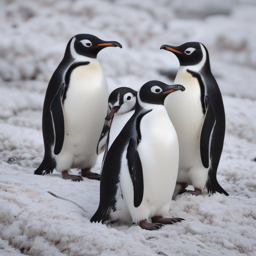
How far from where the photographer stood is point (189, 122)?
213cm

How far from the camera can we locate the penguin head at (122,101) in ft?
6.79

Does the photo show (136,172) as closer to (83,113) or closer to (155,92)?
(155,92)

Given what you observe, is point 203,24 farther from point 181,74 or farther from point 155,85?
point 155,85

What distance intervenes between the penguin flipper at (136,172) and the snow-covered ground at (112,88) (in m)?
0.15

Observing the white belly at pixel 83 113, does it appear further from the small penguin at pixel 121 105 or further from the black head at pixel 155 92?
the black head at pixel 155 92

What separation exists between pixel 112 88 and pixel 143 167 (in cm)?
333

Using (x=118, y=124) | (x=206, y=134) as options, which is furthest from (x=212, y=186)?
(x=118, y=124)

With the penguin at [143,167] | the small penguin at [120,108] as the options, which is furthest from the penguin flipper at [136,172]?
the small penguin at [120,108]

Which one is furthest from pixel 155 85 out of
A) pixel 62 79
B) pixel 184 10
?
pixel 184 10

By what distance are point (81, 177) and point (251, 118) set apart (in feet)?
8.43

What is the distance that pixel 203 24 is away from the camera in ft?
23.6

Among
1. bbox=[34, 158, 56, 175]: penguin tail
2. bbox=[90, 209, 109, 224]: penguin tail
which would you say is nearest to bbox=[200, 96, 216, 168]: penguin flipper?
bbox=[90, 209, 109, 224]: penguin tail

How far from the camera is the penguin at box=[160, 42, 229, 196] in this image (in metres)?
2.12

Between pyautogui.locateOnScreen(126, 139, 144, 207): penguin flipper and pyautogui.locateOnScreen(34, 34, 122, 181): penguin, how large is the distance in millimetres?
814
